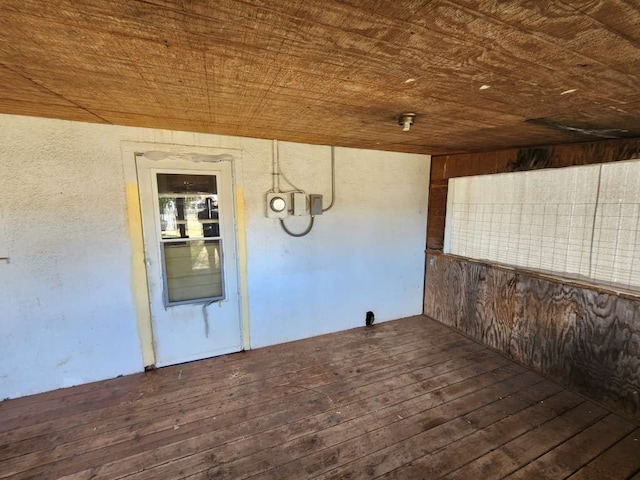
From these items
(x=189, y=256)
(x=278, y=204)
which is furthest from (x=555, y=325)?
(x=189, y=256)

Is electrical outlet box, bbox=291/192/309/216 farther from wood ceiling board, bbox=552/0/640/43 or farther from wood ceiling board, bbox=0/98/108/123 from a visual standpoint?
wood ceiling board, bbox=552/0/640/43

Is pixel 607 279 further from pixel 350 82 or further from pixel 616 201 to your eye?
pixel 350 82

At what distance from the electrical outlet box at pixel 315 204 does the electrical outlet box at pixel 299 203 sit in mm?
74

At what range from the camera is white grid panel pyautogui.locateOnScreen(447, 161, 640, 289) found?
84.6 inches

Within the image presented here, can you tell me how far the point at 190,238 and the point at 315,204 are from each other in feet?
4.12

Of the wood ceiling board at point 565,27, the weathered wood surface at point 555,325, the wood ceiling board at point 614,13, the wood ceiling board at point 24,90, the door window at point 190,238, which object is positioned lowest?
the weathered wood surface at point 555,325

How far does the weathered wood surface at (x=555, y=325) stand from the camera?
212cm

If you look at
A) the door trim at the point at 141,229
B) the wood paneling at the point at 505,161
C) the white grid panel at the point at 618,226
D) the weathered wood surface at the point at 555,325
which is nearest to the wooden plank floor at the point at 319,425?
the weathered wood surface at the point at 555,325

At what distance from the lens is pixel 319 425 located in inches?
79.1

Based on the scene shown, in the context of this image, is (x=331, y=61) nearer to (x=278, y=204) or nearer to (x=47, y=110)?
(x=278, y=204)

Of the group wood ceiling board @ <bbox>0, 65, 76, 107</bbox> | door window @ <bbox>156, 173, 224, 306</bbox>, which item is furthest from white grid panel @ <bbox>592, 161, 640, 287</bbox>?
wood ceiling board @ <bbox>0, 65, 76, 107</bbox>

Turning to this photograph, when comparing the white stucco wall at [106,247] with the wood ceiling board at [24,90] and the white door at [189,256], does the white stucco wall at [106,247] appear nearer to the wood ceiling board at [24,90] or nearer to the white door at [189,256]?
the white door at [189,256]

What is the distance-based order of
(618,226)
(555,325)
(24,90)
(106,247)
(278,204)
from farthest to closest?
1. (278,204)
2. (555,325)
3. (106,247)
4. (618,226)
5. (24,90)

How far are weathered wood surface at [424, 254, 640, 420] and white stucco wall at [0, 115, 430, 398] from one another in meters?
1.25
